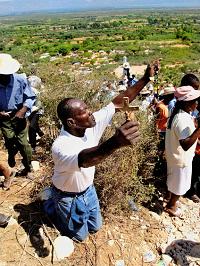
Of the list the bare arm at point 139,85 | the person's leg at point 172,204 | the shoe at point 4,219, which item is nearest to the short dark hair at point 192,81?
the bare arm at point 139,85

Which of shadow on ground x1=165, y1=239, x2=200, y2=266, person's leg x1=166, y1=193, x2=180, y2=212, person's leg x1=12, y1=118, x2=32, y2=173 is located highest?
person's leg x1=12, y1=118, x2=32, y2=173

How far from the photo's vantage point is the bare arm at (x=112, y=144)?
6.24 feet

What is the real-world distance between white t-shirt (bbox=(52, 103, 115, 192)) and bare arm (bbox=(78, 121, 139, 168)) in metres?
0.12

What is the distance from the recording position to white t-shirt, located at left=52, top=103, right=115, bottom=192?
2.47 m

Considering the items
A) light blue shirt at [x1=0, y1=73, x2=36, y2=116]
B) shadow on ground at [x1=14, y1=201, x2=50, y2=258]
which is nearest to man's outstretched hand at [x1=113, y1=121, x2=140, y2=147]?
shadow on ground at [x1=14, y1=201, x2=50, y2=258]

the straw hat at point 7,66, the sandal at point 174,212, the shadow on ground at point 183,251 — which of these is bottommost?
the shadow on ground at point 183,251

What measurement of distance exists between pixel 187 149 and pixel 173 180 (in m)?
0.52

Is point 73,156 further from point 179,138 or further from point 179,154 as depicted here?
point 179,154

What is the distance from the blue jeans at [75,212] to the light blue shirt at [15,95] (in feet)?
3.71

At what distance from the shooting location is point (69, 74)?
581 cm

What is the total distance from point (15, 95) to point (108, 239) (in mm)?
1671

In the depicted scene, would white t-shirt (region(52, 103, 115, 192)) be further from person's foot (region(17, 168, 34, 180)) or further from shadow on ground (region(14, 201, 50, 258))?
person's foot (region(17, 168, 34, 180))

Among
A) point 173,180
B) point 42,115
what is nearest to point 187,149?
point 173,180

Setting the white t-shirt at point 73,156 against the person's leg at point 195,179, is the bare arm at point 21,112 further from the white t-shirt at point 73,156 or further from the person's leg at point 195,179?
the person's leg at point 195,179
